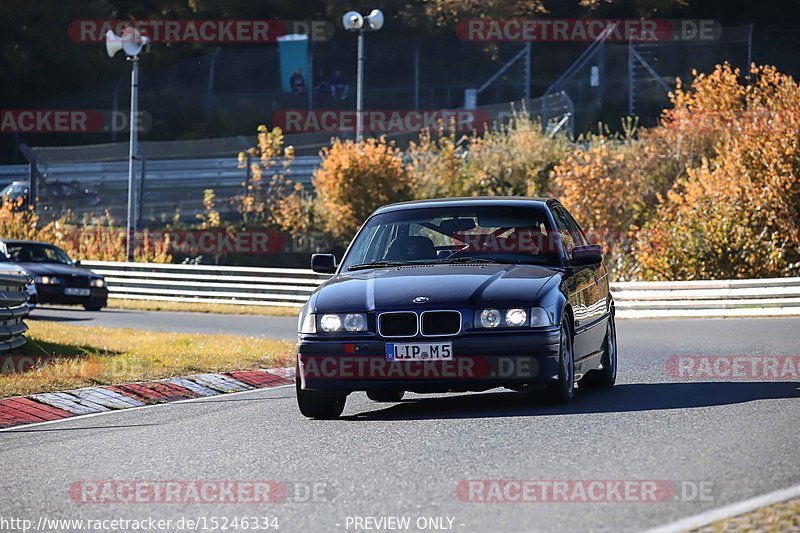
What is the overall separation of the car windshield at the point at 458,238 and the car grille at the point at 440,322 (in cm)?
122

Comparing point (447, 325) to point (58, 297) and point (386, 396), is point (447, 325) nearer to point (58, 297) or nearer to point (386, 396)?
point (386, 396)

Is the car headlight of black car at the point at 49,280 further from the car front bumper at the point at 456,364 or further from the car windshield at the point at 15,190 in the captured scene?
the car front bumper at the point at 456,364

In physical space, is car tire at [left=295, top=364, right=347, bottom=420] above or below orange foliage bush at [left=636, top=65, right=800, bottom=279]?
below

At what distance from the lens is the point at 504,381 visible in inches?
408

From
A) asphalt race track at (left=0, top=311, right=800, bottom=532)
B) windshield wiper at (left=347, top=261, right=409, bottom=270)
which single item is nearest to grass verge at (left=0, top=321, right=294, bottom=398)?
asphalt race track at (left=0, top=311, right=800, bottom=532)

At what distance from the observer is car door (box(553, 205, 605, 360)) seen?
11477mm

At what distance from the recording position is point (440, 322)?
10477 millimetres

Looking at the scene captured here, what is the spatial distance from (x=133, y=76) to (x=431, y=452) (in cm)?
2781

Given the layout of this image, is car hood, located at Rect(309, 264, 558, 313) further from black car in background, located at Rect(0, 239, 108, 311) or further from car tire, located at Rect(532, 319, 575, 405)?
black car in background, located at Rect(0, 239, 108, 311)

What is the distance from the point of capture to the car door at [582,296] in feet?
37.7

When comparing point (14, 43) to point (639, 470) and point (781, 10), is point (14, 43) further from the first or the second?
point (639, 470)

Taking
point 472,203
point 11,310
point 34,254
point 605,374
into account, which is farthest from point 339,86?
point 472,203

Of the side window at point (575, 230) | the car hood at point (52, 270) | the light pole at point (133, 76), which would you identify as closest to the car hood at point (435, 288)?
the side window at point (575, 230)

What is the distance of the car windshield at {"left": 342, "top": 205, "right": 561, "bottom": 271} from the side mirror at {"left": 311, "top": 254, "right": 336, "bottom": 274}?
0.11m
